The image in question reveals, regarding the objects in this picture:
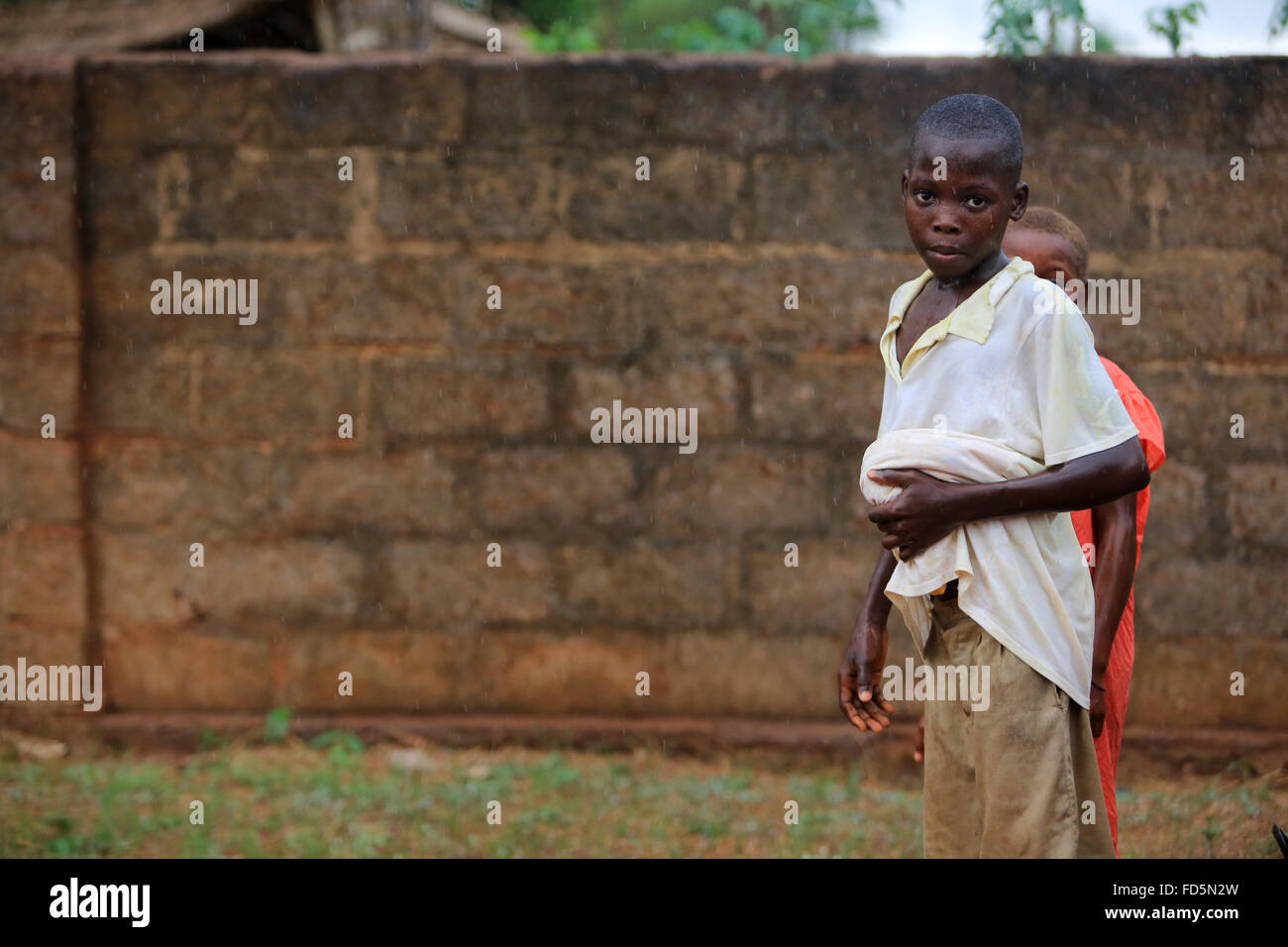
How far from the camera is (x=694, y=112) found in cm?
381

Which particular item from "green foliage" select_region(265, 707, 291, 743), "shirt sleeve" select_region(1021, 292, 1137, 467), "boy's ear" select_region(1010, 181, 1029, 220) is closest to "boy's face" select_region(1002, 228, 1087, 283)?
"boy's ear" select_region(1010, 181, 1029, 220)

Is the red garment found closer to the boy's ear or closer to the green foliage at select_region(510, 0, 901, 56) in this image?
the boy's ear

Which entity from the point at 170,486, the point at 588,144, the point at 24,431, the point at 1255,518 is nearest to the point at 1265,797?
the point at 1255,518

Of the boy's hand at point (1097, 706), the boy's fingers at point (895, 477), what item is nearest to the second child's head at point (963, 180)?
the boy's fingers at point (895, 477)

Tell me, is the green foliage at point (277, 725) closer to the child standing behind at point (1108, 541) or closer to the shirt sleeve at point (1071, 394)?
the child standing behind at point (1108, 541)

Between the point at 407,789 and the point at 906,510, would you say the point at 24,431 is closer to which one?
the point at 407,789

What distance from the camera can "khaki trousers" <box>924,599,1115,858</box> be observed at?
183 centimetres

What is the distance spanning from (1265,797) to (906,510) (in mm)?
2454

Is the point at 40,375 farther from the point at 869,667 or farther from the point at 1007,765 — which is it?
the point at 1007,765

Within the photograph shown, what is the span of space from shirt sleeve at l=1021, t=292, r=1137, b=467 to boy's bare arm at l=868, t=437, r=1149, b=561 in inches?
0.8

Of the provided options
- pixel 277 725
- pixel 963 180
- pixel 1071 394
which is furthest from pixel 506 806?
pixel 963 180

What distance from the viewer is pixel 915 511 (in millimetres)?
1862

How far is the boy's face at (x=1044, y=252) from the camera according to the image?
Result: 2.41 m
